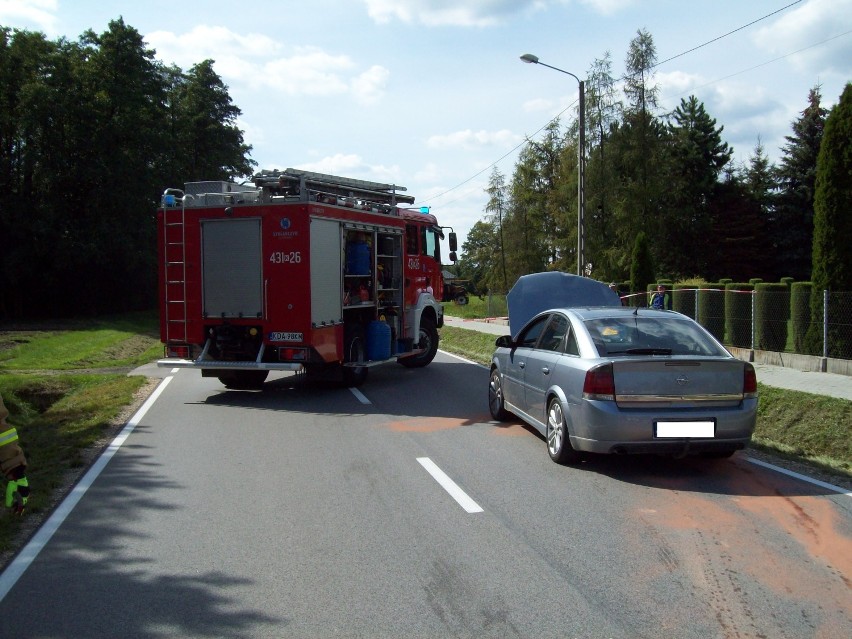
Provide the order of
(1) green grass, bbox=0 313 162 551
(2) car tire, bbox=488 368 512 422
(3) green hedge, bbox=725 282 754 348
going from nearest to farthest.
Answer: (1) green grass, bbox=0 313 162 551
(2) car tire, bbox=488 368 512 422
(3) green hedge, bbox=725 282 754 348

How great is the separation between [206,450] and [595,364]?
14.4 feet

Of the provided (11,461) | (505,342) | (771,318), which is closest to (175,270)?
(505,342)

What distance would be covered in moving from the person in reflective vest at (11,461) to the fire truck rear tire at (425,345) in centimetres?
1190

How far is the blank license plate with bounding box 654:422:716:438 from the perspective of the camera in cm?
680

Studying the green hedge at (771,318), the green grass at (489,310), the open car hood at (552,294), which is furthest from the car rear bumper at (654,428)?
the green grass at (489,310)

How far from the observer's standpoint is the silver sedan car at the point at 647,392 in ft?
22.5

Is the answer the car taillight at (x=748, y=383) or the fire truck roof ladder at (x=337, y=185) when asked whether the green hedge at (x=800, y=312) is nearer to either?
the fire truck roof ladder at (x=337, y=185)

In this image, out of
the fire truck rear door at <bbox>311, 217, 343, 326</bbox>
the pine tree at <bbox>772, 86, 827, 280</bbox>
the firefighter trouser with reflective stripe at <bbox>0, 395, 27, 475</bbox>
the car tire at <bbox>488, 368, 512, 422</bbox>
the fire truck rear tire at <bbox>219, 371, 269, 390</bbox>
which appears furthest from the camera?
the pine tree at <bbox>772, 86, 827, 280</bbox>

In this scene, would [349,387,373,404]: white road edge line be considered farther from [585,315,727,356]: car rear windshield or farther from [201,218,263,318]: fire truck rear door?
[585,315,727,356]: car rear windshield

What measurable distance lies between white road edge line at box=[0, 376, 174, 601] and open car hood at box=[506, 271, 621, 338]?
8726mm

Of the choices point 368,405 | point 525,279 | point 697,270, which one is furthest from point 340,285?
point 697,270

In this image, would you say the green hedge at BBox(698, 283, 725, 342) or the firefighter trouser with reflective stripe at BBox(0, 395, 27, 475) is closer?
the firefighter trouser with reflective stripe at BBox(0, 395, 27, 475)

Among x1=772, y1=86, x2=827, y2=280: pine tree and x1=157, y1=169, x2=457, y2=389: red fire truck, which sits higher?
x1=772, y1=86, x2=827, y2=280: pine tree

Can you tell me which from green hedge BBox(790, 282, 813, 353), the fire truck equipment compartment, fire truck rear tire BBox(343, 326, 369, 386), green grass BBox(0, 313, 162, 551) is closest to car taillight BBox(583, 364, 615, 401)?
green grass BBox(0, 313, 162, 551)
